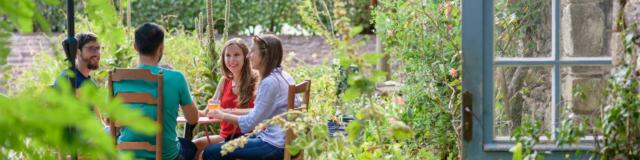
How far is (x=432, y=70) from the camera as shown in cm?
544

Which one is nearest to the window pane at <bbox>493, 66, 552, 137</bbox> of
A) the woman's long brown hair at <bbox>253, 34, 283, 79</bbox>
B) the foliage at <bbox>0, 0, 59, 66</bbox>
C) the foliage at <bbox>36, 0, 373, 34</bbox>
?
the woman's long brown hair at <bbox>253, 34, 283, 79</bbox>

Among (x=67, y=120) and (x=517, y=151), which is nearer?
(x=67, y=120)

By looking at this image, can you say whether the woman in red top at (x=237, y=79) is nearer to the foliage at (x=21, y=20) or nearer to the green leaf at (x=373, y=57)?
the green leaf at (x=373, y=57)

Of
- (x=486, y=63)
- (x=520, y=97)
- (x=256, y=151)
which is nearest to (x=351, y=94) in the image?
(x=486, y=63)

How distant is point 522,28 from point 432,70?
1.62 m

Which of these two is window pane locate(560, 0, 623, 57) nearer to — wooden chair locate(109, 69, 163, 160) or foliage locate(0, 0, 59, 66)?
wooden chair locate(109, 69, 163, 160)

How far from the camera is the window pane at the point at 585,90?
144 inches

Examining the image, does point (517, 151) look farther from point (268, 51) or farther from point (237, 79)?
point (237, 79)

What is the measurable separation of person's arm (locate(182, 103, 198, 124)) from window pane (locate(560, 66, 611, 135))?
133cm

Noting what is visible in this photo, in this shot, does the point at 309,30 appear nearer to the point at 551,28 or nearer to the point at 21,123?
the point at 551,28

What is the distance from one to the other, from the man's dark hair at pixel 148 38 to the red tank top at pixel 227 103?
2.49 ft

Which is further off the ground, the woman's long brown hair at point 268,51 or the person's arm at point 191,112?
the woman's long brown hair at point 268,51

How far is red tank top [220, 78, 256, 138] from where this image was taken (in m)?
4.87

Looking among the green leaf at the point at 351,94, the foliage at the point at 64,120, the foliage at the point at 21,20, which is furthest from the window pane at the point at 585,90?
the foliage at the point at 64,120
